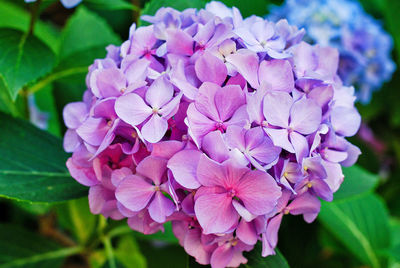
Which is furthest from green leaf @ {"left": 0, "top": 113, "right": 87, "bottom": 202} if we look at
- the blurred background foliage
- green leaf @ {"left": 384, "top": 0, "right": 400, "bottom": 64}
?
green leaf @ {"left": 384, "top": 0, "right": 400, "bottom": 64}

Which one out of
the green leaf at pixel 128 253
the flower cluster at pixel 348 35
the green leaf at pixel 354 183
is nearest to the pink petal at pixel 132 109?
the green leaf at pixel 354 183

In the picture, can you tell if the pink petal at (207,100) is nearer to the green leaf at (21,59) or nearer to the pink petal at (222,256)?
the pink petal at (222,256)

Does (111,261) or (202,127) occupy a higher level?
(202,127)

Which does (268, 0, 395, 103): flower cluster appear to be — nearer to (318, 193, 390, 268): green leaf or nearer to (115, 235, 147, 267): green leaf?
(318, 193, 390, 268): green leaf

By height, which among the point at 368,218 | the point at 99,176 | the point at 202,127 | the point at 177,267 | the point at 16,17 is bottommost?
the point at 177,267

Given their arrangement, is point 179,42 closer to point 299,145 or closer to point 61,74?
point 299,145

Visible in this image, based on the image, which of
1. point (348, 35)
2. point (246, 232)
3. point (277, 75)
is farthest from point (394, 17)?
point (246, 232)

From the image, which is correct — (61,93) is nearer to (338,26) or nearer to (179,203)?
(179,203)

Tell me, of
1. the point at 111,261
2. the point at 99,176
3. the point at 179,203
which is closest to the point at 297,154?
the point at 179,203
